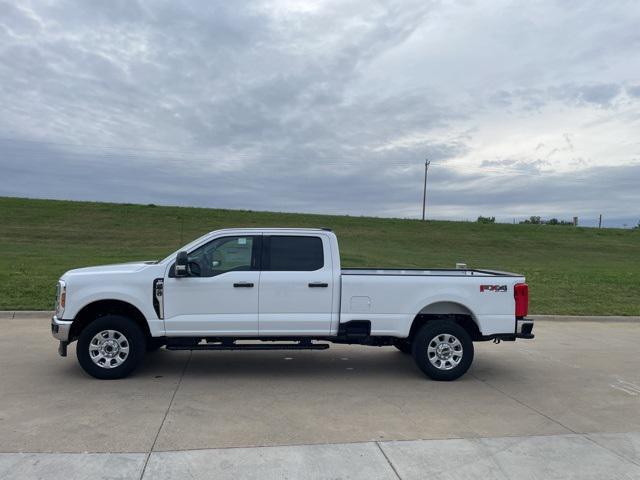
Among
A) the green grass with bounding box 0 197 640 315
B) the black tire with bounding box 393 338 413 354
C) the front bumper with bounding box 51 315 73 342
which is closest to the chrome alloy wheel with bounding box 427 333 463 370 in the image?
the black tire with bounding box 393 338 413 354

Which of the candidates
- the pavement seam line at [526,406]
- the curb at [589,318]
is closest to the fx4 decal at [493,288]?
the pavement seam line at [526,406]

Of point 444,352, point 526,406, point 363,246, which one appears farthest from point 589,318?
point 363,246

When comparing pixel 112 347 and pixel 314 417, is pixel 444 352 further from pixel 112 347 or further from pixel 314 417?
pixel 112 347

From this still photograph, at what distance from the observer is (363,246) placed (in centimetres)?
3123

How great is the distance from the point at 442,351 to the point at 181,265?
342 cm

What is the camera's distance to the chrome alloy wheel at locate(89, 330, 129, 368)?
655cm

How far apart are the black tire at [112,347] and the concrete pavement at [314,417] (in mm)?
146

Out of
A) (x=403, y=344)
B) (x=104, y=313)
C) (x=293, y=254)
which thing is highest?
(x=293, y=254)

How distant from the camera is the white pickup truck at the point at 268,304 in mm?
6578

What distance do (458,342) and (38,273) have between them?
11.7 meters

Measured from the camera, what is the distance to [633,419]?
5590 millimetres

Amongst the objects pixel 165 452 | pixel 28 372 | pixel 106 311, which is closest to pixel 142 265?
pixel 106 311

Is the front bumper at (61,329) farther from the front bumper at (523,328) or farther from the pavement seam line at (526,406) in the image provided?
the front bumper at (523,328)

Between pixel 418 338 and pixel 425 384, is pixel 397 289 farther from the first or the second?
pixel 425 384
